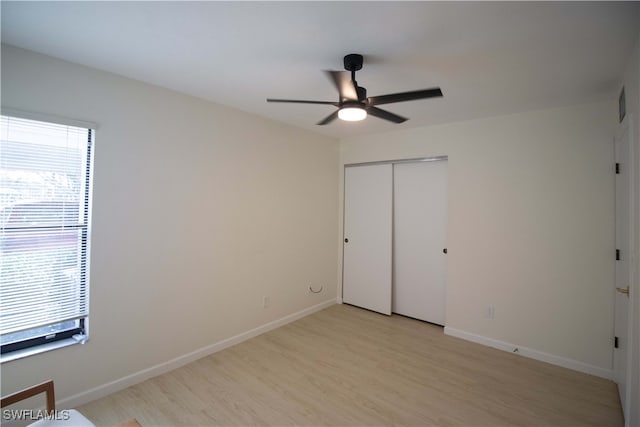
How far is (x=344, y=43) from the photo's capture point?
6.00 ft

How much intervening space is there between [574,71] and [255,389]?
3.43 meters

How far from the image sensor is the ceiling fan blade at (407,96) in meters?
1.79

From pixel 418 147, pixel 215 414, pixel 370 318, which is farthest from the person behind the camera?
pixel 370 318

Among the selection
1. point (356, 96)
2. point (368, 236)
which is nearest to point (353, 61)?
point (356, 96)

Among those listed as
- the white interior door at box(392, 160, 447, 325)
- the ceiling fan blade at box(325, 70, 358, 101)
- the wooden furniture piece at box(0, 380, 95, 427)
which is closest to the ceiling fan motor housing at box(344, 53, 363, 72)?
the ceiling fan blade at box(325, 70, 358, 101)

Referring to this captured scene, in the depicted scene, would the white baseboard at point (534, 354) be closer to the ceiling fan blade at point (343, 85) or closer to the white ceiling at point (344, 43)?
the white ceiling at point (344, 43)

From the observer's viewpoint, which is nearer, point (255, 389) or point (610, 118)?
point (255, 389)

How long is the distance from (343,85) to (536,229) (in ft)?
8.38

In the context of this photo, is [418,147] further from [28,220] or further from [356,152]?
[28,220]

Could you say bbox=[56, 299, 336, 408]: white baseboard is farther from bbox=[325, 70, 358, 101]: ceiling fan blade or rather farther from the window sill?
bbox=[325, 70, 358, 101]: ceiling fan blade

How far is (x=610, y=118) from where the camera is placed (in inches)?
105

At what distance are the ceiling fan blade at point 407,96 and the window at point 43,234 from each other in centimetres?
214

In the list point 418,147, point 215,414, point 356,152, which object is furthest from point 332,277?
point 215,414

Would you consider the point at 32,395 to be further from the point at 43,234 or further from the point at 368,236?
the point at 368,236
